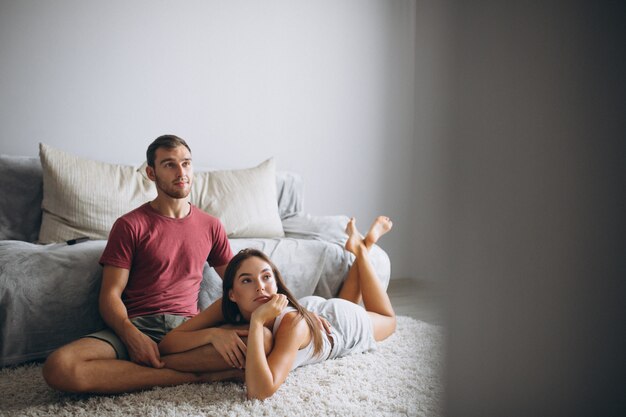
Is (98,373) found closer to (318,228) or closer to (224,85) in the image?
(318,228)

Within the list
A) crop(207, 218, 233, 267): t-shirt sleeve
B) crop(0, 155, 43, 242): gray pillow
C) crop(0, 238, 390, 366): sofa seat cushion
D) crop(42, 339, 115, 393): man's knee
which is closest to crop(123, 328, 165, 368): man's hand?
crop(42, 339, 115, 393): man's knee

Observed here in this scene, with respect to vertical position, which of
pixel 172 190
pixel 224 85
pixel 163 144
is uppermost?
pixel 224 85

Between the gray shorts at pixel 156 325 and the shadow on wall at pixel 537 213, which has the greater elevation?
the shadow on wall at pixel 537 213

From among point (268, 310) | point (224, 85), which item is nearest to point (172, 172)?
point (268, 310)

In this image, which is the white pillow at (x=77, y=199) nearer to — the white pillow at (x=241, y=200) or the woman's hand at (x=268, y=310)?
the white pillow at (x=241, y=200)

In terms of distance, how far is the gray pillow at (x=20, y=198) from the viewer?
2.12 metres

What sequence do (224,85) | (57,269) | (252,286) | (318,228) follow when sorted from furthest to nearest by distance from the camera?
(224,85), (318,228), (57,269), (252,286)

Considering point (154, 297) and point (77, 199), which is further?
point (77, 199)

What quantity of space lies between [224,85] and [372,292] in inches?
62.0

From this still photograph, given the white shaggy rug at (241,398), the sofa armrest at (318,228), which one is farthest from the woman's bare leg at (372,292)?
the white shaggy rug at (241,398)

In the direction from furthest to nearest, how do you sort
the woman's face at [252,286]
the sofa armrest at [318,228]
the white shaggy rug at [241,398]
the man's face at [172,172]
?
the sofa armrest at [318,228]
the man's face at [172,172]
the woman's face at [252,286]
the white shaggy rug at [241,398]

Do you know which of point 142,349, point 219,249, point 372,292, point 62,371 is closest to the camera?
point 62,371

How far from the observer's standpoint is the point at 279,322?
1.47 m

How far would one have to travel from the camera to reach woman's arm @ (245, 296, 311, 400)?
131cm
